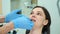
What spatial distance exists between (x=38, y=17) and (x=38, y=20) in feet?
0.11

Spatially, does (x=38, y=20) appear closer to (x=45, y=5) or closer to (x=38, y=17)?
(x=38, y=17)

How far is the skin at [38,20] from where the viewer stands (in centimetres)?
169

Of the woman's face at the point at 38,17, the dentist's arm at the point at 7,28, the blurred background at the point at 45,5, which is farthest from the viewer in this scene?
the blurred background at the point at 45,5

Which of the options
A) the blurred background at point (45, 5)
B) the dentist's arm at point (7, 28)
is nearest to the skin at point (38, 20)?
the dentist's arm at point (7, 28)

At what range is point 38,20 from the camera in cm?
171

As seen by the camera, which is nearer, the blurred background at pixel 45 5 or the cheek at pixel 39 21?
the cheek at pixel 39 21

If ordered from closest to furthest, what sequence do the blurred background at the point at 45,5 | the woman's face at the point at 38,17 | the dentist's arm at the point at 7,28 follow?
the dentist's arm at the point at 7,28 < the woman's face at the point at 38,17 < the blurred background at the point at 45,5

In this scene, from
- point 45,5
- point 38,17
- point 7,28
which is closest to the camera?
point 7,28

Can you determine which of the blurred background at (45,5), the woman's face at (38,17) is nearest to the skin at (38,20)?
the woman's face at (38,17)

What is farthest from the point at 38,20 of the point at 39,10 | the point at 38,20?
the point at 39,10

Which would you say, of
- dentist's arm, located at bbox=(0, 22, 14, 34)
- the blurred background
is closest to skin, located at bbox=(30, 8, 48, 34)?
dentist's arm, located at bbox=(0, 22, 14, 34)

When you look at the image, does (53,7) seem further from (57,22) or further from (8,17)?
(8,17)

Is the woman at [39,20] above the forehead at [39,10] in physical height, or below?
below

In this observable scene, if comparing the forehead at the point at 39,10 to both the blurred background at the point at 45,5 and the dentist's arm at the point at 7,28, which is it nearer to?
the dentist's arm at the point at 7,28
